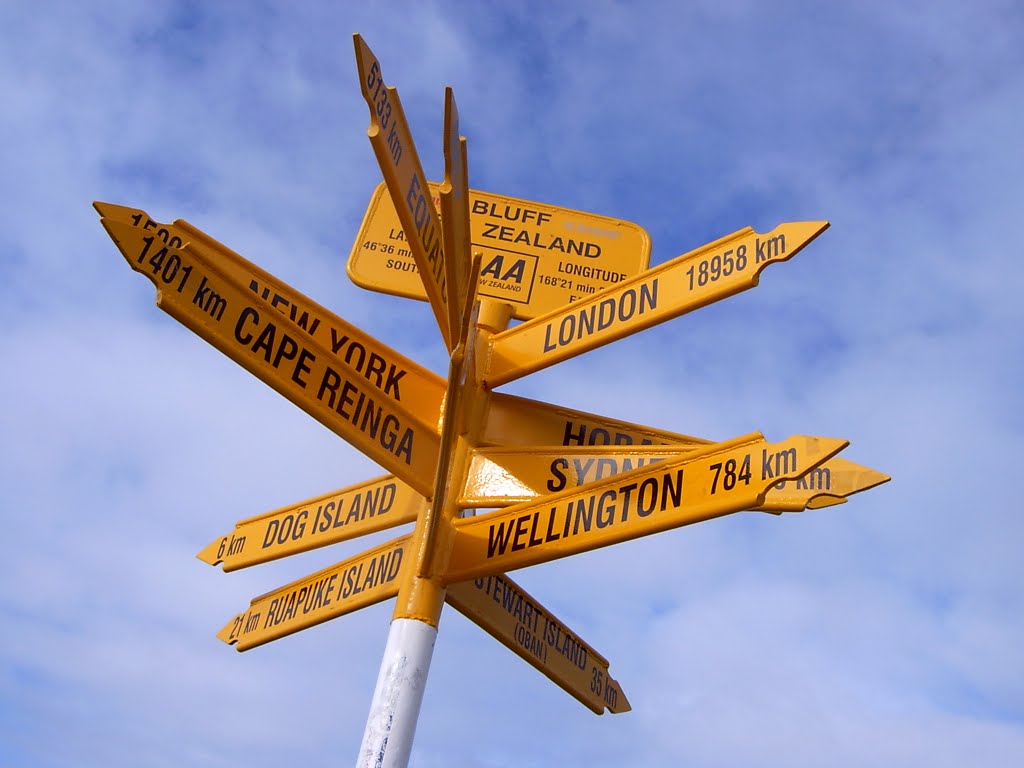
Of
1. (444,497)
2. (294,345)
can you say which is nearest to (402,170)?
(294,345)

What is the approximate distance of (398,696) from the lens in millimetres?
4562

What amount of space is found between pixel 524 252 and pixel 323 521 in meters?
2.12

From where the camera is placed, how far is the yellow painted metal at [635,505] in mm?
4234

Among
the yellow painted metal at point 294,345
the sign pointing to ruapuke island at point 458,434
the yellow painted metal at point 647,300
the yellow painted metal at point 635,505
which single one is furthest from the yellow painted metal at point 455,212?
the yellow painted metal at point 635,505

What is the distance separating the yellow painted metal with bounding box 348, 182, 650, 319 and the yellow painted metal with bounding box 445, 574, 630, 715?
5.58ft

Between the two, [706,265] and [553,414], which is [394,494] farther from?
[706,265]

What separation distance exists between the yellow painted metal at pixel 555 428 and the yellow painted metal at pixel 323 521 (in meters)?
0.60

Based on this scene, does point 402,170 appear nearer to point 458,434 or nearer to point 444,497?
point 444,497

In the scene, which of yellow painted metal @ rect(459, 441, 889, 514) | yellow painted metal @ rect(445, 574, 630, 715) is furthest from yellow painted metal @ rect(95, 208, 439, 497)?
yellow painted metal @ rect(445, 574, 630, 715)

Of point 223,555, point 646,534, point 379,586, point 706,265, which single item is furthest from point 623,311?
point 223,555

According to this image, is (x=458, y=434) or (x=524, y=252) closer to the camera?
(x=458, y=434)

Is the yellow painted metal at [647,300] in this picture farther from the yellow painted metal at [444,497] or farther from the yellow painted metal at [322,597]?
the yellow painted metal at [322,597]

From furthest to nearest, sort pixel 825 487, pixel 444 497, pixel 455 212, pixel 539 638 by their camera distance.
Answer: pixel 539 638, pixel 825 487, pixel 444 497, pixel 455 212

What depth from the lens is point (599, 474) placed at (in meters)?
5.11
